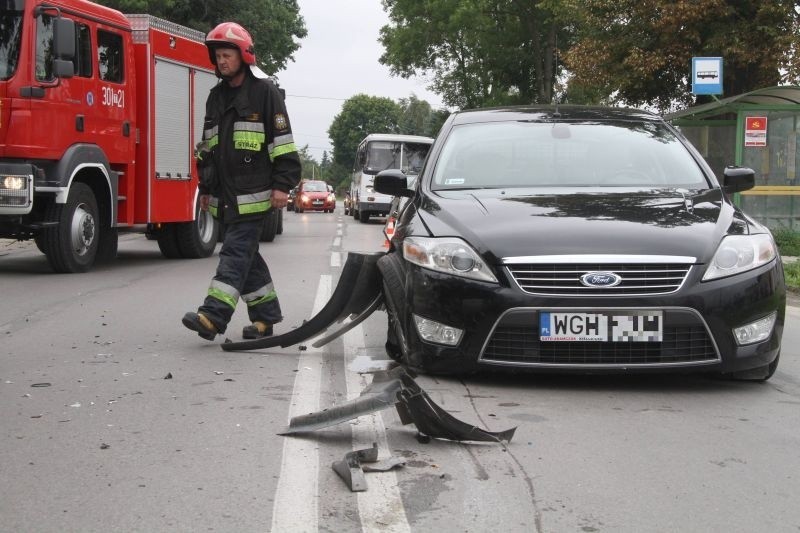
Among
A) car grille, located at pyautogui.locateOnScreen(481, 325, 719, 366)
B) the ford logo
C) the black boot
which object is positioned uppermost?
the ford logo

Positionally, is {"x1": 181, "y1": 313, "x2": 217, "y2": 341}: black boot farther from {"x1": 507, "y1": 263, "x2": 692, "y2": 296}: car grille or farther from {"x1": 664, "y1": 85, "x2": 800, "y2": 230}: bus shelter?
{"x1": 664, "y1": 85, "x2": 800, "y2": 230}: bus shelter

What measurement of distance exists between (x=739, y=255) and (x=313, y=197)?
4262 centimetres

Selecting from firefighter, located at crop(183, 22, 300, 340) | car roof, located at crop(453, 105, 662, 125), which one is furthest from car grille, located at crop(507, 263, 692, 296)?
firefighter, located at crop(183, 22, 300, 340)

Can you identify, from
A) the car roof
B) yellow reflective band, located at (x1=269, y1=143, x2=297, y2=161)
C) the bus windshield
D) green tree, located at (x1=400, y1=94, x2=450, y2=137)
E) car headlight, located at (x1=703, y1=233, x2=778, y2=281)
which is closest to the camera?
car headlight, located at (x1=703, y1=233, x2=778, y2=281)

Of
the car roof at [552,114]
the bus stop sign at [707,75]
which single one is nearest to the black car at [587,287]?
the car roof at [552,114]

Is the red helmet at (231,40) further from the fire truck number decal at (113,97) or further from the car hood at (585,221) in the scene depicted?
the fire truck number decal at (113,97)

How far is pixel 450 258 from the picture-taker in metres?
5.44

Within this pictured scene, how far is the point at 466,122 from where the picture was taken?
7160mm

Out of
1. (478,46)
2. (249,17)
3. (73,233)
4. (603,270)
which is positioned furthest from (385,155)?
(603,270)

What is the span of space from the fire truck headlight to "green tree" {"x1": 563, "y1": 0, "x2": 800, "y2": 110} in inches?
695

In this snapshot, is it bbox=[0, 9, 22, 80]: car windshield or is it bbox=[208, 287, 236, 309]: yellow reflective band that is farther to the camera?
bbox=[0, 9, 22, 80]: car windshield

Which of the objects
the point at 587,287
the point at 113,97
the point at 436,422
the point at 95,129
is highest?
the point at 113,97

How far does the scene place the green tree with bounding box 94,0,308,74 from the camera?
32.8m

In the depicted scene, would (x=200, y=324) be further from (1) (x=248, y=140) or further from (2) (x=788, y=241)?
(2) (x=788, y=241)
